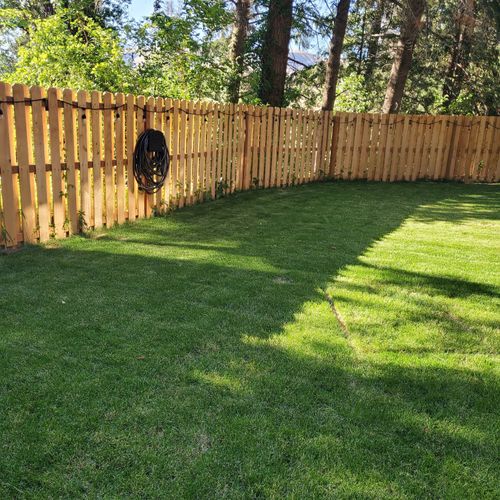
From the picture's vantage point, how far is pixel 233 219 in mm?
6848

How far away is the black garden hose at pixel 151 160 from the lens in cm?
632

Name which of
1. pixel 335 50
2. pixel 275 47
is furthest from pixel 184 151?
pixel 335 50

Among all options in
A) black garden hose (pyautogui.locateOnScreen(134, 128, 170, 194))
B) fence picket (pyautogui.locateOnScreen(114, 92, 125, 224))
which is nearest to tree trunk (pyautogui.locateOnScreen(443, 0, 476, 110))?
black garden hose (pyautogui.locateOnScreen(134, 128, 170, 194))

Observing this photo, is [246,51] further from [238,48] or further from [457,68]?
[457,68]

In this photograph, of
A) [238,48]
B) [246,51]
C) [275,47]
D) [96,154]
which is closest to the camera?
[96,154]

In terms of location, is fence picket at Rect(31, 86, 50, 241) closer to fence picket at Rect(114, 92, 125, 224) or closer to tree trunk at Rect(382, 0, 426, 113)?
fence picket at Rect(114, 92, 125, 224)

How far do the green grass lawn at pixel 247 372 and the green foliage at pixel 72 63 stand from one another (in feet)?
17.3

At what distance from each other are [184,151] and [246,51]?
630 centimetres

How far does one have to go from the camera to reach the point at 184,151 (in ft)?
24.2

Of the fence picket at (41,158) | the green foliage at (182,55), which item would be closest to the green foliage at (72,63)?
the green foliage at (182,55)

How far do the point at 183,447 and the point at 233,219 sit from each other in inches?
193

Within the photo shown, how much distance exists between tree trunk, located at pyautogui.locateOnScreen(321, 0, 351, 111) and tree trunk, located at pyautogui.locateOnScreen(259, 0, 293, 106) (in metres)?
2.16

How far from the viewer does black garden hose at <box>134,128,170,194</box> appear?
632cm

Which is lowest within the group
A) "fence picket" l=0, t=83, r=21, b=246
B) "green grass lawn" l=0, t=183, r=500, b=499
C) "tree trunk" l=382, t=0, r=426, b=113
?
"green grass lawn" l=0, t=183, r=500, b=499
